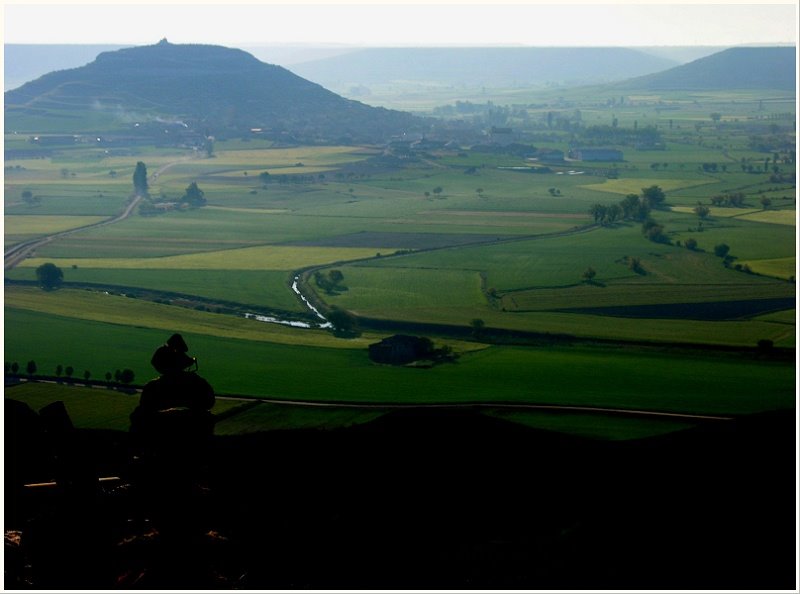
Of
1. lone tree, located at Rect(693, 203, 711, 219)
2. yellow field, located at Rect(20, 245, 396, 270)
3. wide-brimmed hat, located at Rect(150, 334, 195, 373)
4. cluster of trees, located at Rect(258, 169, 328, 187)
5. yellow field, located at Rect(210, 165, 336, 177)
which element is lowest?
yellow field, located at Rect(20, 245, 396, 270)

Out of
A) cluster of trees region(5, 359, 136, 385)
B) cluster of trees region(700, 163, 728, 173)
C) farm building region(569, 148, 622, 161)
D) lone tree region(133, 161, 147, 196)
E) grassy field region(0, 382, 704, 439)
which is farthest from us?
farm building region(569, 148, 622, 161)

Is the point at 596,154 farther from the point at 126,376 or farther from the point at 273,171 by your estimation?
the point at 126,376

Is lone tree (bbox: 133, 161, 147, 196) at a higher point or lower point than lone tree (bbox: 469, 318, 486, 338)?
higher

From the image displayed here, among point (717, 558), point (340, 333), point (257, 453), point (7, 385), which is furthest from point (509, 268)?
point (717, 558)

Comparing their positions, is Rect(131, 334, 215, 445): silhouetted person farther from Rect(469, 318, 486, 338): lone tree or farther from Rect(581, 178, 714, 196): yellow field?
Rect(581, 178, 714, 196): yellow field

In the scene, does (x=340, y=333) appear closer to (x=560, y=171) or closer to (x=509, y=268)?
(x=509, y=268)

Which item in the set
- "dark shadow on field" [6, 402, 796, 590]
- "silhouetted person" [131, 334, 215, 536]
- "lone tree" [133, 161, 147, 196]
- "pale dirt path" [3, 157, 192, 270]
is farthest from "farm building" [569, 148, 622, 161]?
"silhouetted person" [131, 334, 215, 536]

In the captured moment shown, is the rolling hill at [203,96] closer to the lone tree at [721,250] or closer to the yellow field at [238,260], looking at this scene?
the yellow field at [238,260]
